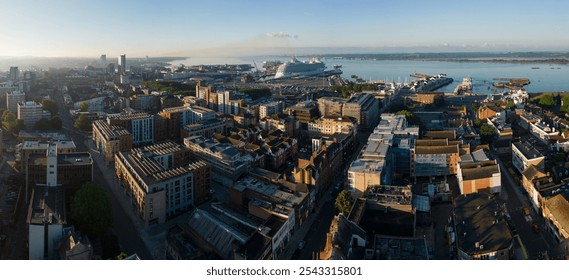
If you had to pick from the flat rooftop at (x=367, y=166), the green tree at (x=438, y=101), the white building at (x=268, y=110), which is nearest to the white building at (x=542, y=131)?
the flat rooftop at (x=367, y=166)

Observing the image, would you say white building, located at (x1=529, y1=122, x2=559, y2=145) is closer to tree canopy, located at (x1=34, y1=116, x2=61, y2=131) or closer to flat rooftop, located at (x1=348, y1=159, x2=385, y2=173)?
flat rooftop, located at (x1=348, y1=159, x2=385, y2=173)

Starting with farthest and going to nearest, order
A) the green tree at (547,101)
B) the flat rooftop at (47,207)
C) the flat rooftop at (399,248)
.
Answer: the green tree at (547,101)
the flat rooftop at (47,207)
the flat rooftop at (399,248)

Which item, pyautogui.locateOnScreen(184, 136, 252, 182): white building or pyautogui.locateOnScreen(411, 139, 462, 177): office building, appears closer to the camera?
pyautogui.locateOnScreen(184, 136, 252, 182): white building

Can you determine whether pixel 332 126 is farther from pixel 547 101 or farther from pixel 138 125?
pixel 547 101

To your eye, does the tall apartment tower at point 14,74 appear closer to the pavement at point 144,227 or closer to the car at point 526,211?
the pavement at point 144,227

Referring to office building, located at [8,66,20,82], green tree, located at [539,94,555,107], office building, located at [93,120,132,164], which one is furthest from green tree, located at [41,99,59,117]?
green tree, located at [539,94,555,107]

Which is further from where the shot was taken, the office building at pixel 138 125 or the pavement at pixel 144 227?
the office building at pixel 138 125
